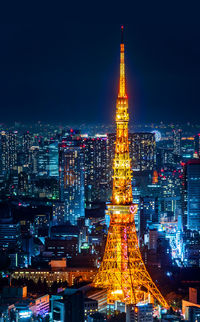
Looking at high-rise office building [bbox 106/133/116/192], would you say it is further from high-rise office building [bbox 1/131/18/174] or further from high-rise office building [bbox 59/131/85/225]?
high-rise office building [bbox 1/131/18/174]

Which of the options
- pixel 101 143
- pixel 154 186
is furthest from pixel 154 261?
pixel 101 143

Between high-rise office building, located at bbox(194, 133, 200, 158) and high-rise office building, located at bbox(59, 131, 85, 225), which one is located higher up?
high-rise office building, located at bbox(194, 133, 200, 158)

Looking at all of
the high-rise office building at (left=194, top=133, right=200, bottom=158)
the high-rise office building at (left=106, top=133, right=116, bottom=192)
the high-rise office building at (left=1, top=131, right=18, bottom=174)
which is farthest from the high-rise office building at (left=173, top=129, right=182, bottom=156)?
the high-rise office building at (left=1, top=131, right=18, bottom=174)

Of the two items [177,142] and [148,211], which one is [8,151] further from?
[148,211]

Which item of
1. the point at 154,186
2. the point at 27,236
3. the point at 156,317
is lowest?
the point at 156,317

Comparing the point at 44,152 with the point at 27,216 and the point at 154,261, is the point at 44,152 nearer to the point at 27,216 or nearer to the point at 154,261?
the point at 27,216

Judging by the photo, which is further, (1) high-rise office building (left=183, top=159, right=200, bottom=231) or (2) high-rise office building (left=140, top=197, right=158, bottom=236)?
(1) high-rise office building (left=183, top=159, right=200, bottom=231)


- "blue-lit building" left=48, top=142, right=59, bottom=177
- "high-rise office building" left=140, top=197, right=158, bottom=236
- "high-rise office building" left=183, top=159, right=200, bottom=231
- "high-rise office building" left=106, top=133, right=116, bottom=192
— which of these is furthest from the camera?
"blue-lit building" left=48, top=142, right=59, bottom=177

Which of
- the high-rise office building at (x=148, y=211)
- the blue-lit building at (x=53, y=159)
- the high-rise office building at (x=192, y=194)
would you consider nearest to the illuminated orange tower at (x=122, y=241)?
the high-rise office building at (x=148, y=211)
